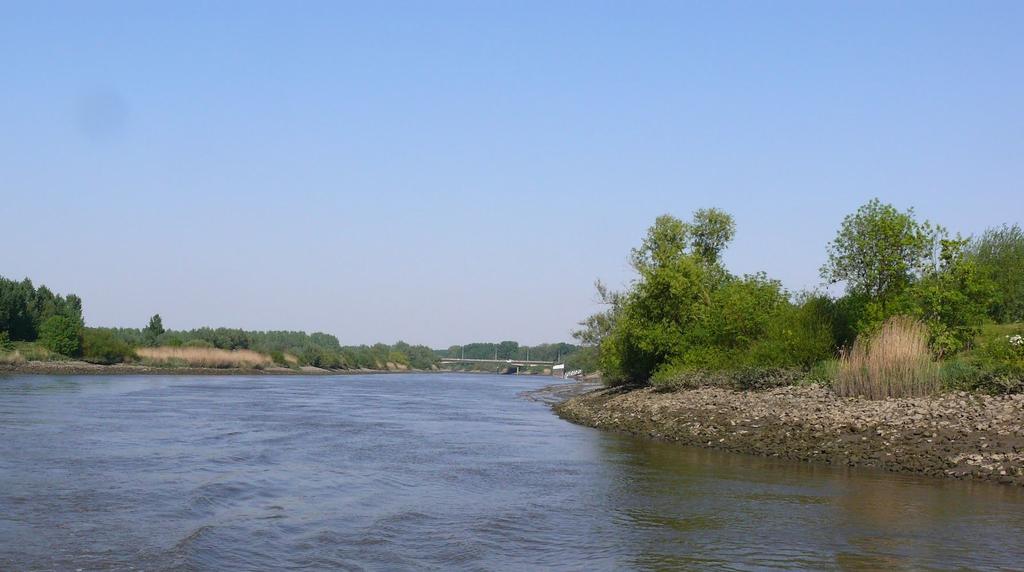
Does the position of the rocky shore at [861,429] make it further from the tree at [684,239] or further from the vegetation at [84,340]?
the vegetation at [84,340]

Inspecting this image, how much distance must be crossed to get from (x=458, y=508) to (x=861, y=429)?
13761 millimetres

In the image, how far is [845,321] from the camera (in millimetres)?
40156

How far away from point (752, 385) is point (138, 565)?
2972cm

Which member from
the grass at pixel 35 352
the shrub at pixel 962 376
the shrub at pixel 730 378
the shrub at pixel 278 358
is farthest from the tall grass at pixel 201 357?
the shrub at pixel 962 376

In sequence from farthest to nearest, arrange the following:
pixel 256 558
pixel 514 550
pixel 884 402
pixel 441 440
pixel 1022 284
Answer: pixel 1022 284 → pixel 441 440 → pixel 884 402 → pixel 514 550 → pixel 256 558

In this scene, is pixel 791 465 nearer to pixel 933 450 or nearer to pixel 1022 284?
pixel 933 450

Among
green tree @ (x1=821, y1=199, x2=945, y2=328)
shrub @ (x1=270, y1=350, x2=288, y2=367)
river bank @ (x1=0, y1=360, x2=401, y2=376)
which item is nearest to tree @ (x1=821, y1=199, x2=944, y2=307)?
green tree @ (x1=821, y1=199, x2=945, y2=328)

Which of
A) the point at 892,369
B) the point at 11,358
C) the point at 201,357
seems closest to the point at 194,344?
the point at 201,357

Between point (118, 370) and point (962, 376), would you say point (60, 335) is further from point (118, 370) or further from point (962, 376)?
point (962, 376)

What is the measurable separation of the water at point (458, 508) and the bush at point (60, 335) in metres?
69.3

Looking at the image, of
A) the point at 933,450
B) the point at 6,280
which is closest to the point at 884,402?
the point at 933,450

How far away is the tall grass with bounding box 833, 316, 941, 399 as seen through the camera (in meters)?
28.5

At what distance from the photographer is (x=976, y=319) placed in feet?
119

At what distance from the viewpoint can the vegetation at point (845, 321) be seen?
29.5 meters
